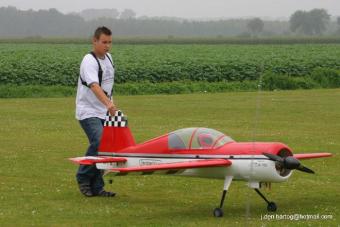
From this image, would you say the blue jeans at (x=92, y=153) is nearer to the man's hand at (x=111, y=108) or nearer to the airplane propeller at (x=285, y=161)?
the man's hand at (x=111, y=108)

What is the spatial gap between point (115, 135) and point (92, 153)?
0.51 metres

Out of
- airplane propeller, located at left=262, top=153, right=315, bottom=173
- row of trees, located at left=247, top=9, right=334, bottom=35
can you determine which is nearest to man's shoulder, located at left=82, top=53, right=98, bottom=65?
row of trees, located at left=247, top=9, right=334, bottom=35

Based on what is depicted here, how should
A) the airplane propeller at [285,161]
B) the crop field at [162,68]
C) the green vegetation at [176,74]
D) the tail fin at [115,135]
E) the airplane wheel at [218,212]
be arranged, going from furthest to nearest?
the crop field at [162,68] → the green vegetation at [176,74] → the tail fin at [115,135] → the airplane wheel at [218,212] → the airplane propeller at [285,161]

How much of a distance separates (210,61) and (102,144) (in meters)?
34.8

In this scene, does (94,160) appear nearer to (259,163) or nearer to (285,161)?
(259,163)

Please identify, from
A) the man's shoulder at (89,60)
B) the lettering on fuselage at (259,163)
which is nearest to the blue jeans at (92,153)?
the man's shoulder at (89,60)

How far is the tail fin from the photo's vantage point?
35.8 feet

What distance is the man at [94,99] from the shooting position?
36.6 feet

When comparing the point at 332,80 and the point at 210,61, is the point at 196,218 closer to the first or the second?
the point at 332,80

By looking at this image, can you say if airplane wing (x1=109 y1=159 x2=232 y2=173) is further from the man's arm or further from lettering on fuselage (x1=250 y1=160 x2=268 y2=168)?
the man's arm

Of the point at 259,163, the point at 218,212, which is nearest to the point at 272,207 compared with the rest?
the point at 218,212

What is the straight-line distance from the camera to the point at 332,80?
135 feet

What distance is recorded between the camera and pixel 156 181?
41.8ft

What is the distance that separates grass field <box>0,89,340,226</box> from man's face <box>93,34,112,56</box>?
6.31 ft
